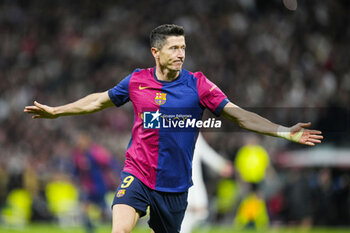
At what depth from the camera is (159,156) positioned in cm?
595

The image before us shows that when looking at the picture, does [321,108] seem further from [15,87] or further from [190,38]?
[15,87]

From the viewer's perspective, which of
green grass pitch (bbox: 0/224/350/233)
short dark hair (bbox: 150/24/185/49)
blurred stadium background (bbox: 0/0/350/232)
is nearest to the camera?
short dark hair (bbox: 150/24/185/49)

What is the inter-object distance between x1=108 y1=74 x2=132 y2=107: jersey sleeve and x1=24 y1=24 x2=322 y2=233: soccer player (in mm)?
15

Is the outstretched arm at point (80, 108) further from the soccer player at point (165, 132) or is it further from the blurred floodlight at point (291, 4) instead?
the blurred floodlight at point (291, 4)

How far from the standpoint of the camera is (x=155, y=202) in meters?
6.00

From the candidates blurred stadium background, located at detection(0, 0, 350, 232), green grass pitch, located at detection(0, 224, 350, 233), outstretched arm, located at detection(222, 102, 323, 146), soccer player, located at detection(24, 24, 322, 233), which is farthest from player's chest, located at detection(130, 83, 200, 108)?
green grass pitch, located at detection(0, 224, 350, 233)

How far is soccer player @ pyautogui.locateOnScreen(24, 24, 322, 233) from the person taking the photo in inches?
233

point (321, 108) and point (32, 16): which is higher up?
point (32, 16)

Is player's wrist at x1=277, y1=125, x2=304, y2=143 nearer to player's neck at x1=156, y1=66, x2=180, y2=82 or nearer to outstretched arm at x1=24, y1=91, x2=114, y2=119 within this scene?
player's neck at x1=156, y1=66, x2=180, y2=82

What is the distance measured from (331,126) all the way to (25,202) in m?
8.65

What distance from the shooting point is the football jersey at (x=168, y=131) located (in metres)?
5.96

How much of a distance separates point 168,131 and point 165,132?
3 centimetres

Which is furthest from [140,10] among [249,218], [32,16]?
[249,218]

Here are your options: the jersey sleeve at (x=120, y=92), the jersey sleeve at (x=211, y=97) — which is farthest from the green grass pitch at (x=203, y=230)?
the jersey sleeve at (x=211, y=97)
